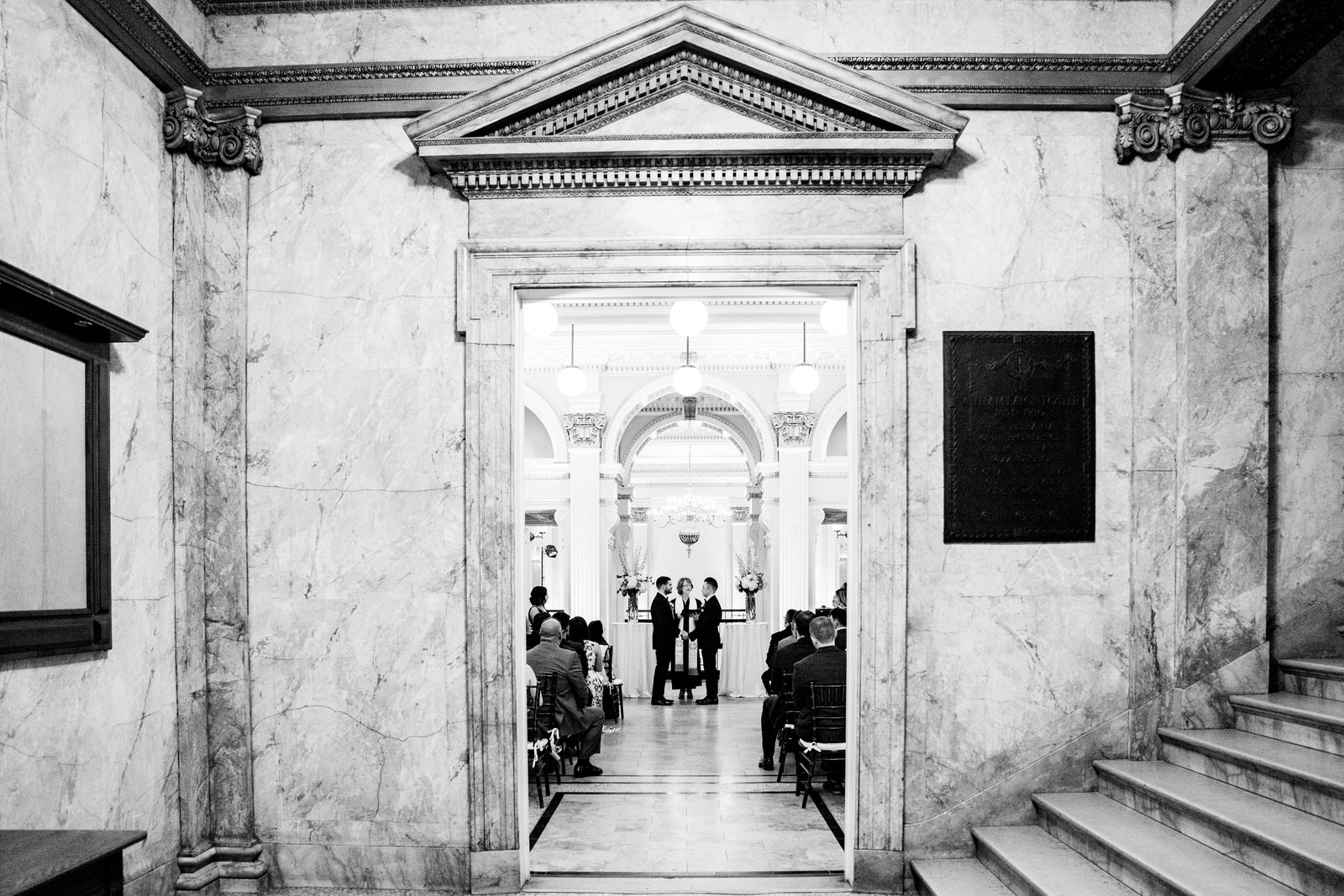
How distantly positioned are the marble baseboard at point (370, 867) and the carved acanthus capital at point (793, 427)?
10.1m

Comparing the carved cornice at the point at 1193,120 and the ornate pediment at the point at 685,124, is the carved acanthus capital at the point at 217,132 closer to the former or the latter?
the ornate pediment at the point at 685,124

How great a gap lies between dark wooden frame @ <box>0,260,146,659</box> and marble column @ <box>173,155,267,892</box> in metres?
0.71

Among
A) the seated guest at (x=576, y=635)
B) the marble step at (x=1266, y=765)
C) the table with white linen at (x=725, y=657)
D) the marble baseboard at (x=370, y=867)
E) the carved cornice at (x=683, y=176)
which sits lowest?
the table with white linen at (x=725, y=657)

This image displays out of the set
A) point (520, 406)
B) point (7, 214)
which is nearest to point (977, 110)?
point (520, 406)

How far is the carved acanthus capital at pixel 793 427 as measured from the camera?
14516 mm

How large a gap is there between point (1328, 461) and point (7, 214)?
6.34 metres

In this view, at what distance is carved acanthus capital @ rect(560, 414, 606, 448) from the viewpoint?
48.1ft

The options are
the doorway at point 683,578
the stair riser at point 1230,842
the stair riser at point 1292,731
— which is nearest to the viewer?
the stair riser at point 1230,842

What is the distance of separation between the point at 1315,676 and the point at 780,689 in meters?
4.52

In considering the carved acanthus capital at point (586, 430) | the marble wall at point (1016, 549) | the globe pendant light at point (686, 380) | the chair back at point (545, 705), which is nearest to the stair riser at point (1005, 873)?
the marble wall at point (1016, 549)

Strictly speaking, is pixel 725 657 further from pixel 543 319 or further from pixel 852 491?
pixel 852 491

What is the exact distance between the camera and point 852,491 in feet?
17.3

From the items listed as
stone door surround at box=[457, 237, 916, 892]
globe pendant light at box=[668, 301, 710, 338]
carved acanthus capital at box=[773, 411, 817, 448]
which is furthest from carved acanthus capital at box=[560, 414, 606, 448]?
stone door surround at box=[457, 237, 916, 892]

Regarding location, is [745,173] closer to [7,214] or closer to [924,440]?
[924,440]
